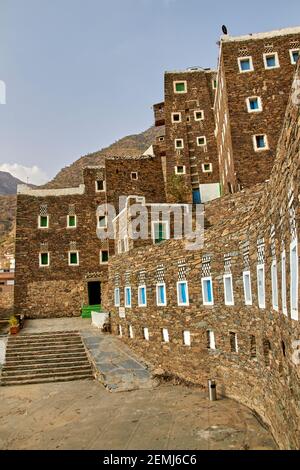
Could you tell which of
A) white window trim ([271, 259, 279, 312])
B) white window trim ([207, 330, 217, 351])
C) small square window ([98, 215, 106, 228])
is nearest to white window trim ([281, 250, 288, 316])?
white window trim ([271, 259, 279, 312])

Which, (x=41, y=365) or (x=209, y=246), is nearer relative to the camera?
(x=209, y=246)

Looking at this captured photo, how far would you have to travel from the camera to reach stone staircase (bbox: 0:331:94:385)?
50.8ft

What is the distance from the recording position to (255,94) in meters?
23.0

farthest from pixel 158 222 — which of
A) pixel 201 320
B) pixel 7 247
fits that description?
pixel 7 247

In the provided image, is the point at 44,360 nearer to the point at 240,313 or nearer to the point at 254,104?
the point at 240,313

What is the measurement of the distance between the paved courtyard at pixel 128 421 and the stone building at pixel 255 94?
15168 millimetres

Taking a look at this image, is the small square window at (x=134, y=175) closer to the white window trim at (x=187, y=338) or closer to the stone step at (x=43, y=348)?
the stone step at (x=43, y=348)

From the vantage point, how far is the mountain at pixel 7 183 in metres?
146

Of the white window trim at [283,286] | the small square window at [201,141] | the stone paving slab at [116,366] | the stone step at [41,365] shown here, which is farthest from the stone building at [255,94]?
the white window trim at [283,286]

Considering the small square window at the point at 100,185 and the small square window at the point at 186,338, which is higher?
the small square window at the point at 100,185

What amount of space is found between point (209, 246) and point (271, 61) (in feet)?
59.7

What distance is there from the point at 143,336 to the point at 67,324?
9.97 meters

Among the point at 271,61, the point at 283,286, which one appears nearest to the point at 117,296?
the point at 283,286

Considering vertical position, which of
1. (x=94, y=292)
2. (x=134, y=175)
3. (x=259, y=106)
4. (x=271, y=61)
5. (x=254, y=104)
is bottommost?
(x=94, y=292)
